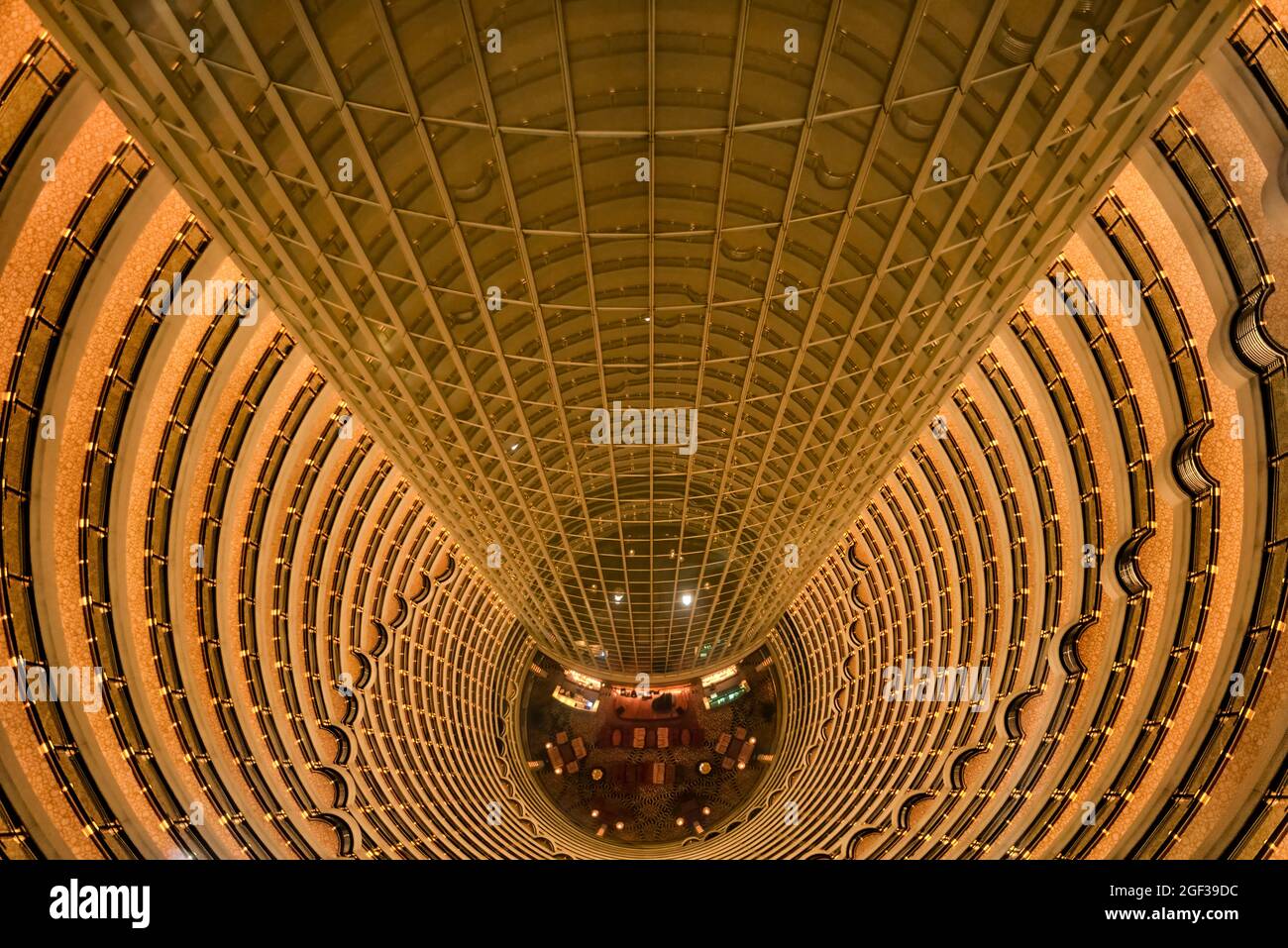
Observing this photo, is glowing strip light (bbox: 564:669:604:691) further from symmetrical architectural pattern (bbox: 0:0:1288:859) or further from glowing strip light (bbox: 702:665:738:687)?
symmetrical architectural pattern (bbox: 0:0:1288:859)

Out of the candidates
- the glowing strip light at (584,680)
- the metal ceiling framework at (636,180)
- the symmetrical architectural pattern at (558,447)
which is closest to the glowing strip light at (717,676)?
the glowing strip light at (584,680)

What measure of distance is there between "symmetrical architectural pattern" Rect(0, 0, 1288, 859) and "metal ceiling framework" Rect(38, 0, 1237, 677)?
0.31 feet

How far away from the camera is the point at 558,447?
19.3 meters

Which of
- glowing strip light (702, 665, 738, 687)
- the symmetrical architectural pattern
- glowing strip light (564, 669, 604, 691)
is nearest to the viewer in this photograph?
the symmetrical architectural pattern

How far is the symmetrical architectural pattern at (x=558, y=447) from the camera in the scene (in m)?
10.6

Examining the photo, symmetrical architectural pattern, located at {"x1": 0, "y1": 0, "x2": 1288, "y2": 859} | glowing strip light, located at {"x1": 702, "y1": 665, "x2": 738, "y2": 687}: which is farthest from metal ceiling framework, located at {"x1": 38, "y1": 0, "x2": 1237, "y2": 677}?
glowing strip light, located at {"x1": 702, "y1": 665, "x2": 738, "y2": 687}

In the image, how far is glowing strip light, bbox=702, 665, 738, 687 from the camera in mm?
39594

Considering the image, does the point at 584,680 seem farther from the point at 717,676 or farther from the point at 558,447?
the point at 558,447

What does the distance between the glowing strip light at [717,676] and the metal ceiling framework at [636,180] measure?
23.6m

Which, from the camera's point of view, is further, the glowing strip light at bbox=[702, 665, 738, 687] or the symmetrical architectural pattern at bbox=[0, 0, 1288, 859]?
the glowing strip light at bbox=[702, 665, 738, 687]

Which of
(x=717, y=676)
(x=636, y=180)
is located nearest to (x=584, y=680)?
(x=717, y=676)

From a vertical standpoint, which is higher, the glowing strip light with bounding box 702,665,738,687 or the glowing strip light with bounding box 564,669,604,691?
the glowing strip light with bounding box 564,669,604,691

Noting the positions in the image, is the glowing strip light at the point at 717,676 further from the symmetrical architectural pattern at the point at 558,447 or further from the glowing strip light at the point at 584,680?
the symmetrical architectural pattern at the point at 558,447

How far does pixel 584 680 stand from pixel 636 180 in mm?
32830
